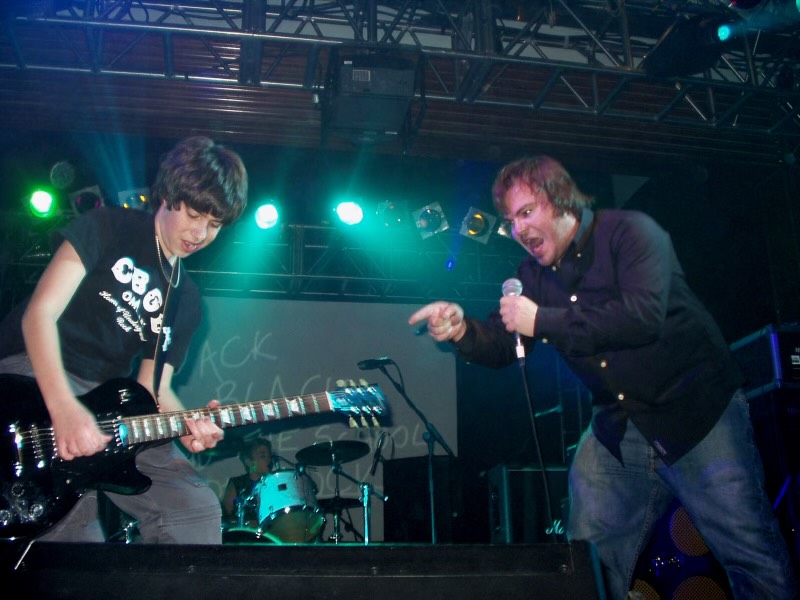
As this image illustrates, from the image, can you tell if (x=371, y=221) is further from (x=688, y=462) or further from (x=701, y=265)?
(x=688, y=462)

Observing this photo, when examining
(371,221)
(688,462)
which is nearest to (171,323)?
(688,462)

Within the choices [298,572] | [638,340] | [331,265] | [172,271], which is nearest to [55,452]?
[172,271]

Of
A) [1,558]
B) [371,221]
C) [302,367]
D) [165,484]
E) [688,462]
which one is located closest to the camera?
[1,558]

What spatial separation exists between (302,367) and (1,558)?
7.81m

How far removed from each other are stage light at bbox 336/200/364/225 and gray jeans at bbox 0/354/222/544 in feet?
18.7

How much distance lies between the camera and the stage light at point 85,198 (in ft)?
25.9

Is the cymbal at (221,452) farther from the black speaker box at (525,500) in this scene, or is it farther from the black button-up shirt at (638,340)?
the black button-up shirt at (638,340)

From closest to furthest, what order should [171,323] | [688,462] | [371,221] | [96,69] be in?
[688,462], [171,323], [96,69], [371,221]

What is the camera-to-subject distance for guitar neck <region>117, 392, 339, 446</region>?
117 inches

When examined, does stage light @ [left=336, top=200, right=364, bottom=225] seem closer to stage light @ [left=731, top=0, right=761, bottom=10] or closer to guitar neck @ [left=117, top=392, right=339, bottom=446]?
stage light @ [left=731, top=0, right=761, bottom=10]

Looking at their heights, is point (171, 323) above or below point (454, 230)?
below

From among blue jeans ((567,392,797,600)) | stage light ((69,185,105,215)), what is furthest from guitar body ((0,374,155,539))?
stage light ((69,185,105,215))

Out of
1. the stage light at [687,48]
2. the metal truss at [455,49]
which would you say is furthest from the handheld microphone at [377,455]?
the stage light at [687,48]

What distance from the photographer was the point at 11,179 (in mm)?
7730
